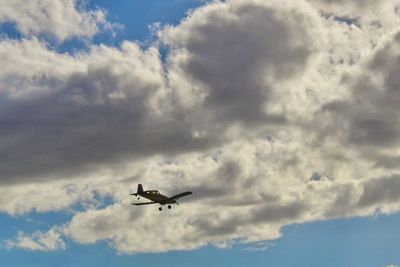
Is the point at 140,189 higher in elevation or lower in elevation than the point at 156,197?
higher

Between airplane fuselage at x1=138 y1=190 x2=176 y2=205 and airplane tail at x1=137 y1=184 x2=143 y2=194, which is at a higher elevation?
airplane tail at x1=137 y1=184 x2=143 y2=194

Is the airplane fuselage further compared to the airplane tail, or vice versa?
the airplane tail

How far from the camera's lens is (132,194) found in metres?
187

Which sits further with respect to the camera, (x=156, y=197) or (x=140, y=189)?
(x=140, y=189)

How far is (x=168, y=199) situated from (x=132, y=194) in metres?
11.6

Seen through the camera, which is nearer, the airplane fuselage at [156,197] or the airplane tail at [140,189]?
the airplane fuselage at [156,197]

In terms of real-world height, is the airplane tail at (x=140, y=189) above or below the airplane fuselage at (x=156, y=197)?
above
